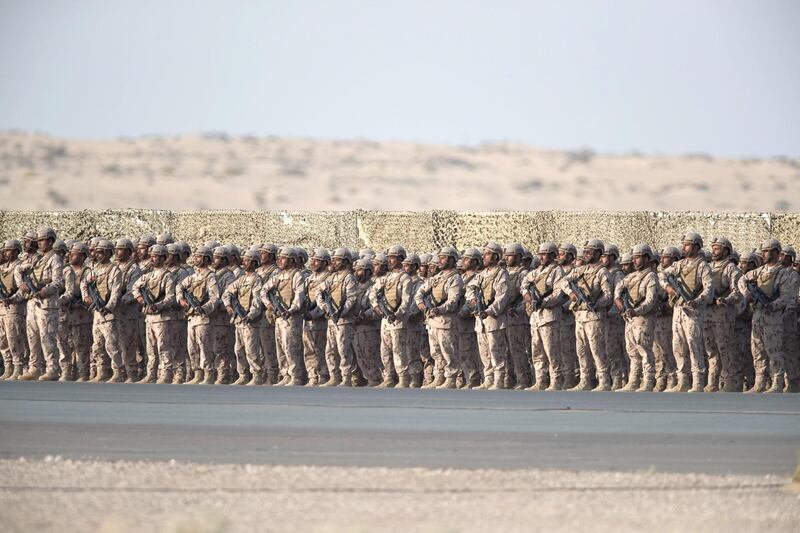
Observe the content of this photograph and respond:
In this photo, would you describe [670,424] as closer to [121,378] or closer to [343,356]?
[343,356]

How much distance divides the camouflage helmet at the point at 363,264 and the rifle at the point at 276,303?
0.97 m

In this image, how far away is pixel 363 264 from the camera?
22.2 meters

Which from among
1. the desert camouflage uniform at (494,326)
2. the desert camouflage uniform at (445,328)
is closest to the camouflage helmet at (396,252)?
the desert camouflage uniform at (445,328)

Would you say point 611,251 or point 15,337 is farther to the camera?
point 15,337

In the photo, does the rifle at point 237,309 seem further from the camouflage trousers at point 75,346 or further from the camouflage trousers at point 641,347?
the camouflage trousers at point 641,347

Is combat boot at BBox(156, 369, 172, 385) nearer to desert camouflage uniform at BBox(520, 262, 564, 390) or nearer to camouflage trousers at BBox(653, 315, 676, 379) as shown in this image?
desert camouflage uniform at BBox(520, 262, 564, 390)

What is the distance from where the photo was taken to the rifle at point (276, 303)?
71.2ft

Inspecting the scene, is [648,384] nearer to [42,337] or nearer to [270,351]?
[270,351]

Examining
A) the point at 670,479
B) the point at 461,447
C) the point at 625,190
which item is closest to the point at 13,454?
the point at 461,447

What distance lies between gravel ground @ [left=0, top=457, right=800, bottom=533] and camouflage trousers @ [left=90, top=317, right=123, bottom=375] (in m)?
9.29

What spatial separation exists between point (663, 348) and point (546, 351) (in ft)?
4.13

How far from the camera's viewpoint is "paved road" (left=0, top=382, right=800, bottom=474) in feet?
43.0

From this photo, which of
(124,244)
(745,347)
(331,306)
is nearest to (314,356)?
(331,306)

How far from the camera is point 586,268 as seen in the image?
20969mm
